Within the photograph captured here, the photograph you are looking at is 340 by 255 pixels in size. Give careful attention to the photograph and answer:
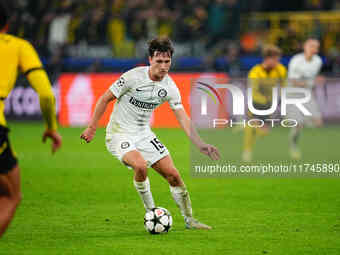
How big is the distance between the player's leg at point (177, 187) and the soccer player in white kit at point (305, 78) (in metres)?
6.80

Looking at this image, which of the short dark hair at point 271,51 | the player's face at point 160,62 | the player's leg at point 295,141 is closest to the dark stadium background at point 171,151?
the player's leg at point 295,141

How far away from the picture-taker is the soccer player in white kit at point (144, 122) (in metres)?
8.00

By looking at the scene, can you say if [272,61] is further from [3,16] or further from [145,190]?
[3,16]

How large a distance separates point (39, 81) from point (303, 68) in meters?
11.6

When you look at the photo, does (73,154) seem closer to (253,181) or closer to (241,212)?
(253,181)

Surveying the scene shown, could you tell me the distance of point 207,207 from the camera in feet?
32.7

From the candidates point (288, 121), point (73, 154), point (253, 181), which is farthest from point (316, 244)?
point (73, 154)

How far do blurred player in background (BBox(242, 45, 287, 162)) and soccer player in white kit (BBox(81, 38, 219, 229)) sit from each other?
601 centimetres

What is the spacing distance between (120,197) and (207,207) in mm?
1485

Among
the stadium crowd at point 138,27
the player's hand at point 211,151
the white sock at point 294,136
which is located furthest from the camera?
the stadium crowd at point 138,27

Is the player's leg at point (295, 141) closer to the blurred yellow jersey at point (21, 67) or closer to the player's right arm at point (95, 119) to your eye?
the player's right arm at point (95, 119)

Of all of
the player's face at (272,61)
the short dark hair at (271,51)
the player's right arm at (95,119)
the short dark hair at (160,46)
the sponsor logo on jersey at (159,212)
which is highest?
the short dark hair at (271,51)

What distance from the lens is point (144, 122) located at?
836cm

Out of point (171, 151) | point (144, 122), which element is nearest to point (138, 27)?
point (171, 151)
